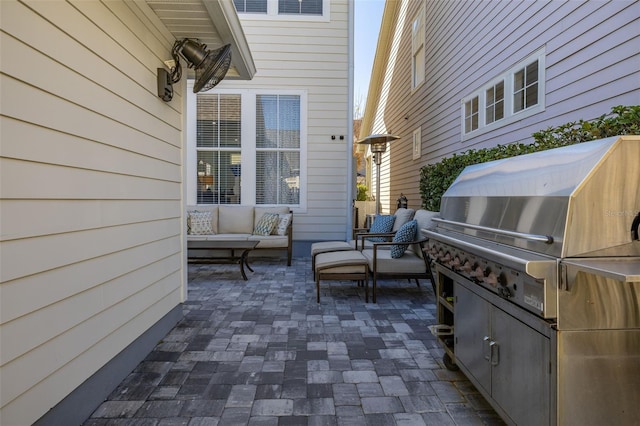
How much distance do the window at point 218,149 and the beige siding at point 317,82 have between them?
1.39 ft

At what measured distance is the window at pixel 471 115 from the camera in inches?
210

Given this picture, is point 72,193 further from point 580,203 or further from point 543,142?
point 543,142

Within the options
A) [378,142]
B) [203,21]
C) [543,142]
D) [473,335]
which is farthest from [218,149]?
[473,335]

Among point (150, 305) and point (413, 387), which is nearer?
point (413, 387)

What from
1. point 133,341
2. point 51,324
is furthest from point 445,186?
point 51,324

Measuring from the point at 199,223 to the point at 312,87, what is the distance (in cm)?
322

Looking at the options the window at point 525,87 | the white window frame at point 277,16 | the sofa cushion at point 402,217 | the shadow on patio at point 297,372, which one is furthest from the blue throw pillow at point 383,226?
the white window frame at point 277,16

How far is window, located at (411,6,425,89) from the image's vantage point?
750 centimetres

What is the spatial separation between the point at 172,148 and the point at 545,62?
12.4 feet

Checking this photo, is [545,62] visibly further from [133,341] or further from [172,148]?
[133,341]

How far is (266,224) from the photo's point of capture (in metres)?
6.06

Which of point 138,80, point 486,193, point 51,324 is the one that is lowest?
point 51,324

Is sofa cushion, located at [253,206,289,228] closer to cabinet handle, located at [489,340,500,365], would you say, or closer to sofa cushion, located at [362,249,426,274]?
sofa cushion, located at [362,249,426,274]

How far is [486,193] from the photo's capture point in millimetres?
1909
